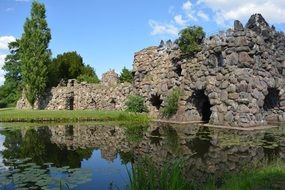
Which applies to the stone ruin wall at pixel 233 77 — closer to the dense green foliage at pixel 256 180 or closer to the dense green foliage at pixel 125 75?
the dense green foliage at pixel 256 180

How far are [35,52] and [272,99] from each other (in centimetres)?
2291

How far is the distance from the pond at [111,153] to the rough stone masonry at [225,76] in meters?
3.36

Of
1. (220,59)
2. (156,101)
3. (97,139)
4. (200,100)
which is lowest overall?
(97,139)

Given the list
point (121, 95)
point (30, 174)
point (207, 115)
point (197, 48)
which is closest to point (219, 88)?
point (197, 48)

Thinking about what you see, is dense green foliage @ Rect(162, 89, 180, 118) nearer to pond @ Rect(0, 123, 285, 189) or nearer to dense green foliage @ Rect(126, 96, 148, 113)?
dense green foliage @ Rect(126, 96, 148, 113)

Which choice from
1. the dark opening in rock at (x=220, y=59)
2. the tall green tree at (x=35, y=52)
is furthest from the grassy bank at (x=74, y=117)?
the tall green tree at (x=35, y=52)

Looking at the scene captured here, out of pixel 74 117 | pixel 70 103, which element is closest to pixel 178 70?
pixel 74 117

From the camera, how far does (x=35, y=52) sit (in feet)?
121

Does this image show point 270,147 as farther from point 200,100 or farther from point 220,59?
point 200,100

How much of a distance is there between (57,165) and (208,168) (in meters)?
3.97

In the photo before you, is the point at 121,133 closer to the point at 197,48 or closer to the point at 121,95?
the point at 197,48

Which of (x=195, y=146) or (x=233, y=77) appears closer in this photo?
(x=195, y=146)

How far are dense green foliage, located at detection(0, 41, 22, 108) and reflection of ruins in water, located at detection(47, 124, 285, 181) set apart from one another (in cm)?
3719

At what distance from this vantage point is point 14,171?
9414mm
